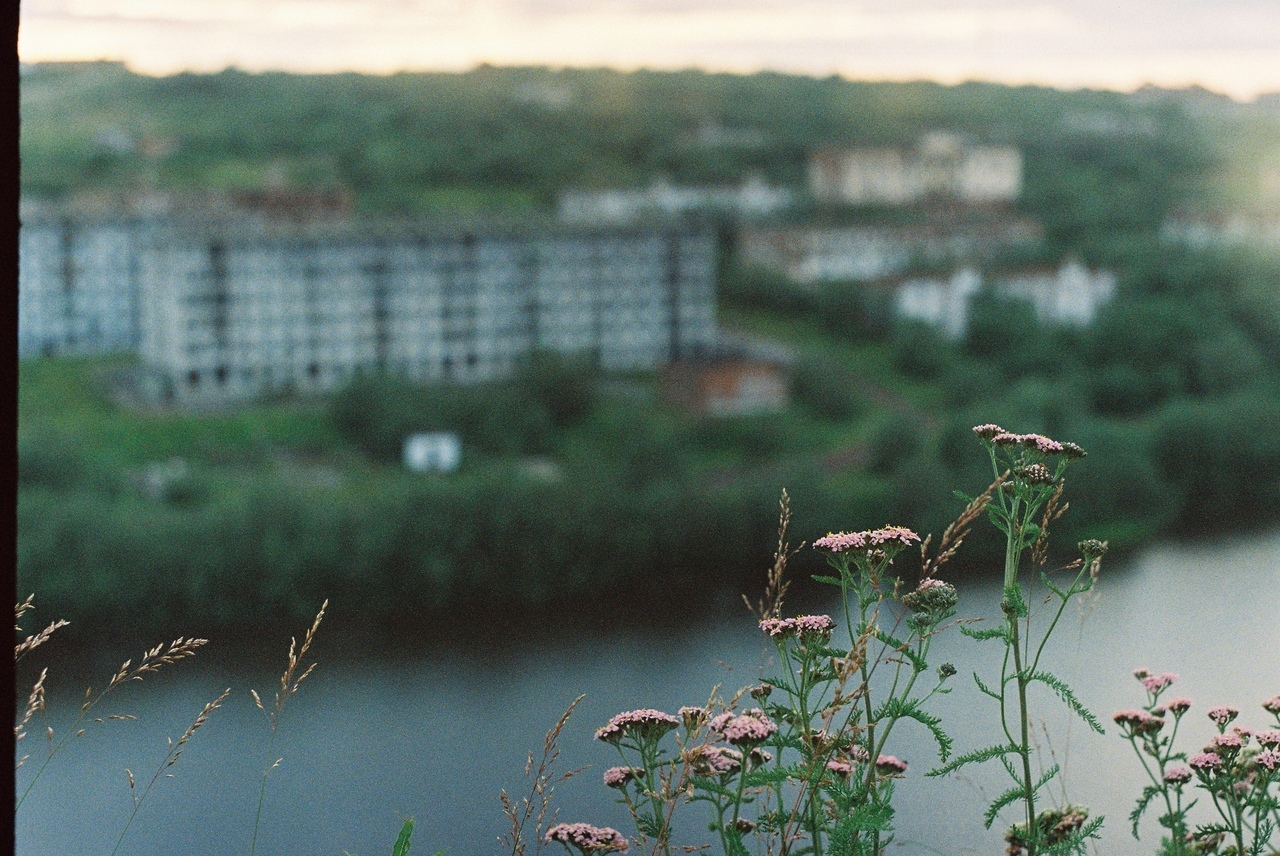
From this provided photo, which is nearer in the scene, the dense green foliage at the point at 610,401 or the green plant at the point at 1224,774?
the green plant at the point at 1224,774

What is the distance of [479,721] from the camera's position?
431cm

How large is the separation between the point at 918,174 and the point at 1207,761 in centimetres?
1471

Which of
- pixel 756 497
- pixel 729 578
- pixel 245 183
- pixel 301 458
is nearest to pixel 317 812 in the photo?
pixel 729 578

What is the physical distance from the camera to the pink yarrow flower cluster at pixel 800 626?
0.57 metres

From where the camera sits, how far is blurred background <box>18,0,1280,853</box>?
13.8 feet

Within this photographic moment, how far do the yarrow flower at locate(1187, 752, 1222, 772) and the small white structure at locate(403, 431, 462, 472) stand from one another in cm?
Result: 883

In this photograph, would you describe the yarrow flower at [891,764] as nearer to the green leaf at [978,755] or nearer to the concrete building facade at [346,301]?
the green leaf at [978,755]

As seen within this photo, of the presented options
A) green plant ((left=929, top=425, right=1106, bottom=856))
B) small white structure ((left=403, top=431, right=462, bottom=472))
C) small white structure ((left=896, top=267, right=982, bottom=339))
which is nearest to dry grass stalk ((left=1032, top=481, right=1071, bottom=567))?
green plant ((left=929, top=425, right=1106, bottom=856))

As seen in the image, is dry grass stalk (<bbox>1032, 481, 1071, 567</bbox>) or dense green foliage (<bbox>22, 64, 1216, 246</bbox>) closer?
dry grass stalk (<bbox>1032, 481, 1071, 567</bbox>)

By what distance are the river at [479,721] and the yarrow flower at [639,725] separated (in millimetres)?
1070

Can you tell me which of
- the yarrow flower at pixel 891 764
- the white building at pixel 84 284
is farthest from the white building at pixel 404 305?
the yarrow flower at pixel 891 764

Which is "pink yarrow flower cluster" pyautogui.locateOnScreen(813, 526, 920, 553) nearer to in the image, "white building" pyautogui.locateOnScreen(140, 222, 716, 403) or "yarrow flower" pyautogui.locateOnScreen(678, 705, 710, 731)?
"yarrow flower" pyautogui.locateOnScreen(678, 705, 710, 731)

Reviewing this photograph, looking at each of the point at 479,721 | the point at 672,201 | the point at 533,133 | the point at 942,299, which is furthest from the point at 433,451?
the point at 533,133

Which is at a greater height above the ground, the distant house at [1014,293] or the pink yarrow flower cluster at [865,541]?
the pink yarrow flower cluster at [865,541]
